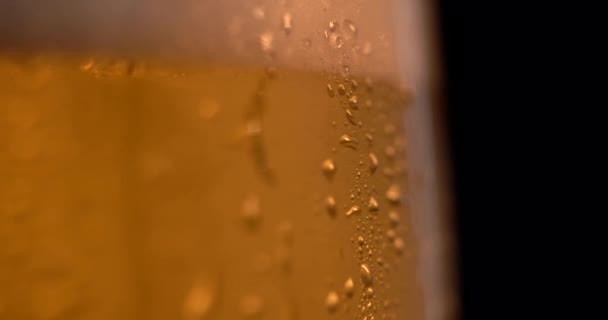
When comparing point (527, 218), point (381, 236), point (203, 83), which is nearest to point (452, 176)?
point (527, 218)

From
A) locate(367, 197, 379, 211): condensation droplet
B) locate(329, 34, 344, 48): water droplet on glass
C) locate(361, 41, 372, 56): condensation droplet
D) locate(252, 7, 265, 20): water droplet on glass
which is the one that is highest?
locate(252, 7, 265, 20): water droplet on glass

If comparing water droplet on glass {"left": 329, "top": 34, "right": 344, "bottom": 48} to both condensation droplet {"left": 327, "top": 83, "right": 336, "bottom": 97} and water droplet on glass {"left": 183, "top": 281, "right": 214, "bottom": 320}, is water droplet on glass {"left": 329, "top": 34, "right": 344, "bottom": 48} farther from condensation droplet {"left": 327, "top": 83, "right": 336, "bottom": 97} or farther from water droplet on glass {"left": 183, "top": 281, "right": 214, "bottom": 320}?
water droplet on glass {"left": 183, "top": 281, "right": 214, "bottom": 320}

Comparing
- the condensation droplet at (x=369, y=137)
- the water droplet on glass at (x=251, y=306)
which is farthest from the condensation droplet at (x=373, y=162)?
the water droplet on glass at (x=251, y=306)

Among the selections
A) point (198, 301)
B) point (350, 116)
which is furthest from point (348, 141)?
point (198, 301)

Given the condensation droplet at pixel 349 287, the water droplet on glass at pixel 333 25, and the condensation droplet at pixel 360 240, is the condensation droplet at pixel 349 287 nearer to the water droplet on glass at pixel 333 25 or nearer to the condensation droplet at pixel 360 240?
the condensation droplet at pixel 360 240

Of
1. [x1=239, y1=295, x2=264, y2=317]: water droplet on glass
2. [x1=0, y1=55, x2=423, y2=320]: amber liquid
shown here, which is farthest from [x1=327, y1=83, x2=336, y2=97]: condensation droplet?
[x1=239, y1=295, x2=264, y2=317]: water droplet on glass

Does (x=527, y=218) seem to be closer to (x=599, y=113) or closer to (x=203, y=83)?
(x=599, y=113)
